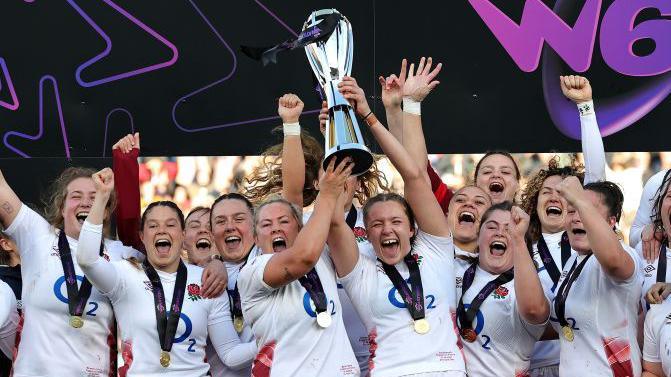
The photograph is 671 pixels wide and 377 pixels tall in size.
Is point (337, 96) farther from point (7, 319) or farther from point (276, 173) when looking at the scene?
point (7, 319)

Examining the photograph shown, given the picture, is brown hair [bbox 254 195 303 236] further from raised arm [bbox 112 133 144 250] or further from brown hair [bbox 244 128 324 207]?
raised arm [bbox 112 133 144 250]

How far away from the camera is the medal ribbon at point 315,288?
475 cm

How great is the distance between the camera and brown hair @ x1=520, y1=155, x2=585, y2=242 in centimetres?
568

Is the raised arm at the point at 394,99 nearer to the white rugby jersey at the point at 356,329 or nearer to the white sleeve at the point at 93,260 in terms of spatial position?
the white rugby jersey at the point at 356,329

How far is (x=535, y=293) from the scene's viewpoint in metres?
4.84

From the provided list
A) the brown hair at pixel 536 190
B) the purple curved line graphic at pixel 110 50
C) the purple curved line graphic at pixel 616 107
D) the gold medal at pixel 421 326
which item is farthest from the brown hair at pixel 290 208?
the purple curved line graphic at pixel 616 107

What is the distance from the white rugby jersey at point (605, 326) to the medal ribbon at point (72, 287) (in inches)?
78.2

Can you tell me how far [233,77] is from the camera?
21.2 ft

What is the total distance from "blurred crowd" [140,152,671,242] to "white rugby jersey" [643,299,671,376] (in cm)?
163

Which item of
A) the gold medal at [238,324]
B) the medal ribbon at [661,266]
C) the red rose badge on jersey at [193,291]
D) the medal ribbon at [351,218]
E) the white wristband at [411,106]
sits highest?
the white wristband at [411,106]

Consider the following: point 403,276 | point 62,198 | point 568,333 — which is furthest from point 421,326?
point 62,198

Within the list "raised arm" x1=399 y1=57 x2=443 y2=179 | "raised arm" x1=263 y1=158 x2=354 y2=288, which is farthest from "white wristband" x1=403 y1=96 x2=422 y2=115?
"raised arm" x1=263 y1=158 x2=354 y2=288

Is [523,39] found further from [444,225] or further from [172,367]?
[172,367]

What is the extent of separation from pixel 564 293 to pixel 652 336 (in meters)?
0.38
